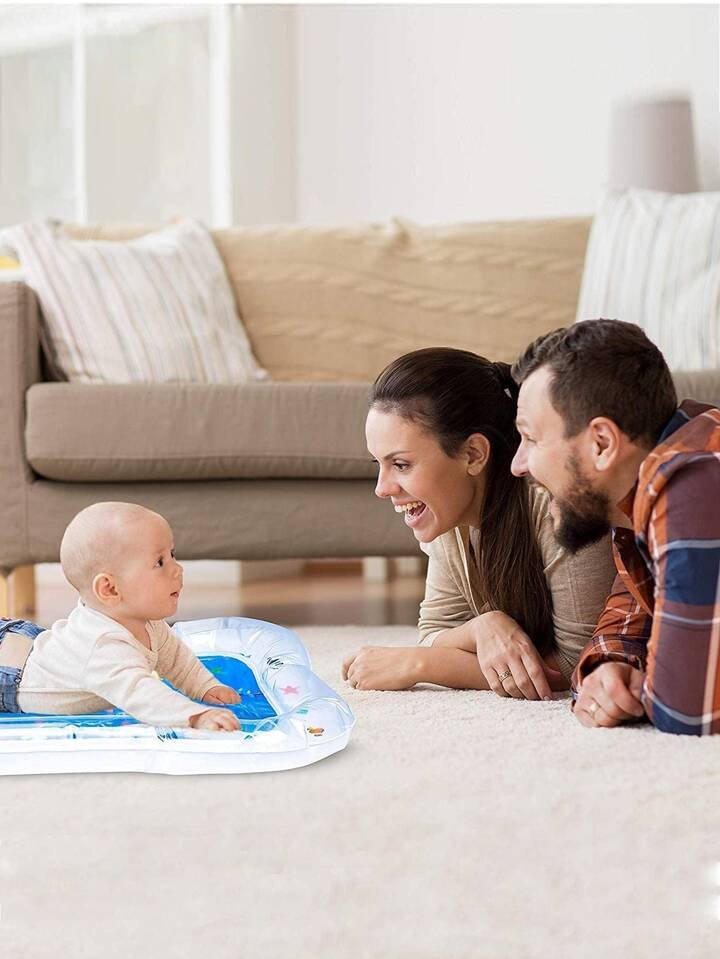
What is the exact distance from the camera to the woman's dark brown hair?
1.59 m

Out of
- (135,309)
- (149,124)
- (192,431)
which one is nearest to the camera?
(192,431)

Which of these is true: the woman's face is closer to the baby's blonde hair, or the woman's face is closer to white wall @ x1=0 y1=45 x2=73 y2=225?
the baby's blonde hair

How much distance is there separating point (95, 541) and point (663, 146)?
2891 millimetres

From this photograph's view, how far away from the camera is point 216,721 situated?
4.21 feet

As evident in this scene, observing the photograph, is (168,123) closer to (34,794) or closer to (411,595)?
(411,595)

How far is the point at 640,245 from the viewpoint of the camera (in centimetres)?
293

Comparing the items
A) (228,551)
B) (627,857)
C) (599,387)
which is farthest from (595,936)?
(228,551)

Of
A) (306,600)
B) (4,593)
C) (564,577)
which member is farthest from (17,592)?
(564,577)

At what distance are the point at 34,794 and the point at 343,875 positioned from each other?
36cm

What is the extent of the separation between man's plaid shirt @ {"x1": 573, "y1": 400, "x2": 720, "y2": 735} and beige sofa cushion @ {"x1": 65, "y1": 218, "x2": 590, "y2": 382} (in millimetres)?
1810

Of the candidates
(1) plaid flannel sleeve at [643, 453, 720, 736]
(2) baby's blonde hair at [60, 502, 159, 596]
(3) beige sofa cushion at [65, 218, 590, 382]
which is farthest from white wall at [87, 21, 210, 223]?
(1) plaid flannel sleeve at [643, 453, 720, 736]

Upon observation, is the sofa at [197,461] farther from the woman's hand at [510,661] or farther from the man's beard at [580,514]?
the man's beard at [580,514]

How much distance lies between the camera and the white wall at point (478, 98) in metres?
4.06

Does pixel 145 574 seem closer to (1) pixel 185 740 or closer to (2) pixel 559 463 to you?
(1) pixel 185 740
